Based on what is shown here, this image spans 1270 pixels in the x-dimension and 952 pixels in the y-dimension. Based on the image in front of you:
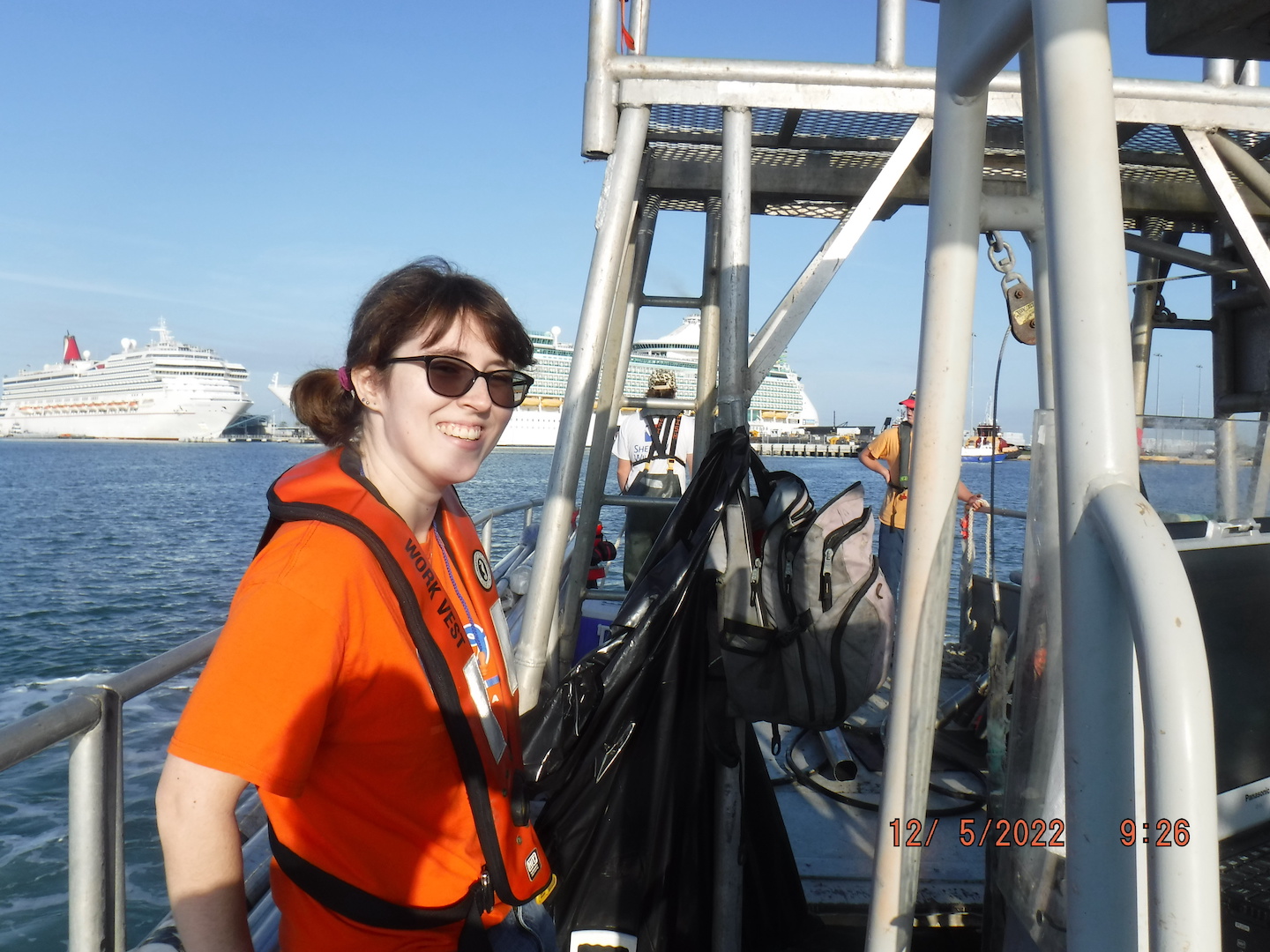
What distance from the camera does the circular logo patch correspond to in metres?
1.81

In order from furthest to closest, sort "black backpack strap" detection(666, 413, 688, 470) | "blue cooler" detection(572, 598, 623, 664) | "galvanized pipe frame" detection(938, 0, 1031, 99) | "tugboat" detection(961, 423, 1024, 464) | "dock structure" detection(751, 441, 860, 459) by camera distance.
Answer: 1. "dock structure" detection(751, 441, 860, 459)
2. "black backpack strap" detection(666, 413, 688, 470)
3. "blue cooler" detection(572, 598, 623, 664)
4. "tugboat" detection(961, 423, 1024, 464)
5. "galvanized pipe frame" detection(938, 0, 1031, 99)

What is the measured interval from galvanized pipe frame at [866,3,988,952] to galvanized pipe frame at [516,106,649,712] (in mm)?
1267

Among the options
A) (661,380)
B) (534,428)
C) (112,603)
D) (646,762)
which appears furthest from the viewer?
(534,428)

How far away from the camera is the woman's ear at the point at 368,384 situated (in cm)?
153

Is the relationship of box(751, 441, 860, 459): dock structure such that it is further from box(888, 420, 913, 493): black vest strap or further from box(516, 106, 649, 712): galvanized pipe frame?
box(516, 106, 649, 712): galvanized pipe frame

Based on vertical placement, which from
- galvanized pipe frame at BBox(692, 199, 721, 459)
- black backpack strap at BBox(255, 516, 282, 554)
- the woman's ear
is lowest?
black backpack strap at BBox(255, 516, 282, 554)

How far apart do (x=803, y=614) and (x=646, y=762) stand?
530mm

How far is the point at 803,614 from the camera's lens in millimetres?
1915

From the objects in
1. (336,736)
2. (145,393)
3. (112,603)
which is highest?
(145,393)

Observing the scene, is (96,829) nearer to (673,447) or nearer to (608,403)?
(608,403)

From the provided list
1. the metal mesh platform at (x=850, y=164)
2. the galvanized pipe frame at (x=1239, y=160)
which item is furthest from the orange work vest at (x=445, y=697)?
the galvanized pipe frame at (x=1239, y=160)

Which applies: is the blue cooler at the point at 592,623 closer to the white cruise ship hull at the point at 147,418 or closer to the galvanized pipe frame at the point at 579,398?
the galvanized pipe frame at the point at 579,398

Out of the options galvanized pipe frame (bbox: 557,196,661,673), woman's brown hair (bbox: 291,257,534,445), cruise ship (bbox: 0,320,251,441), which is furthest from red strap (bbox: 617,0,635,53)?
cruise ship (bbox: 0,320,251,441)
